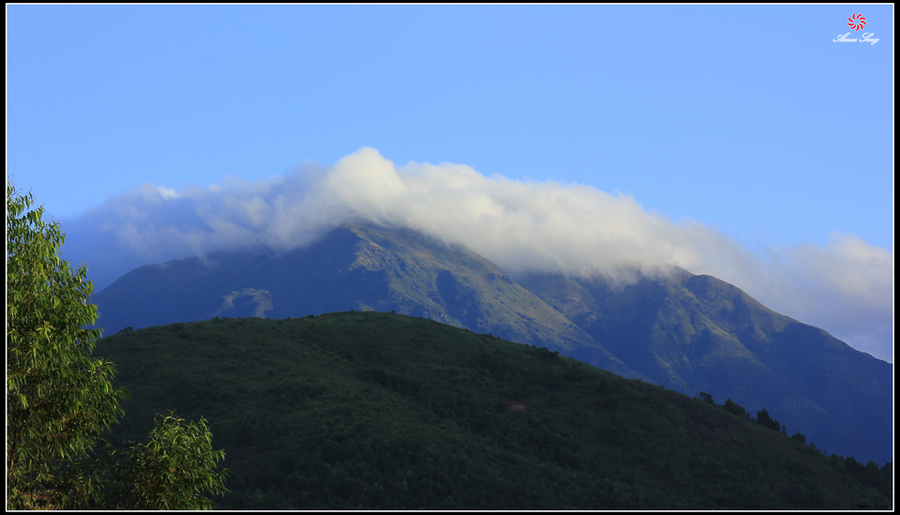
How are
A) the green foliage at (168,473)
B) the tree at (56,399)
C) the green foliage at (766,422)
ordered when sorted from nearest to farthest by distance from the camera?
the tree at (56,399) → the green foliage at (168,473) → the green foliage at (766,422)

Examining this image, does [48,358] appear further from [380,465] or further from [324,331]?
[324,331]

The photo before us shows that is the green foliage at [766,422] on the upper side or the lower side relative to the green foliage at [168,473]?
upper

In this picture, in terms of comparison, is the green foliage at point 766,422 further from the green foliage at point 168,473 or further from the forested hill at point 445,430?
the green foliage at point 168,473

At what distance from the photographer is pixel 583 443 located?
73.4 m

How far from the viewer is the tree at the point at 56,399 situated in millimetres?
21609

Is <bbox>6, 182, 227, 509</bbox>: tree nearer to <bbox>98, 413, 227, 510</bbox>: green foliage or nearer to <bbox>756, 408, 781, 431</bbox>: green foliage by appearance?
<bbox>98, 413, 227, 510</bbox>: green foliage

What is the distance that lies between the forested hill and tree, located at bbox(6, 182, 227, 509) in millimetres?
31711

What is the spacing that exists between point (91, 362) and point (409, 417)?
5171 cm

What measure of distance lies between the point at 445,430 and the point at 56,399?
52037 mm

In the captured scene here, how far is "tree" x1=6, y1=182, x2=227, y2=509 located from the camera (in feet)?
70.9

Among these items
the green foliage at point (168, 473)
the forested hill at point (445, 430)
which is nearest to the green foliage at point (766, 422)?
the forested hill at point (445, 430)

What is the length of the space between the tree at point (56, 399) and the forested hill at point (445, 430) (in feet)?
104

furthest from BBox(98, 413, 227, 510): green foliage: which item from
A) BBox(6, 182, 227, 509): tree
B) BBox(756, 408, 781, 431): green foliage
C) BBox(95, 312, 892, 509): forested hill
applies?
BBox(756, 408, 781, 431): green foliage

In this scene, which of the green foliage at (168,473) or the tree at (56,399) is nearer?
the tree at (56,399)
